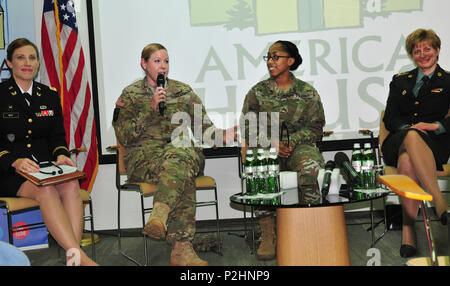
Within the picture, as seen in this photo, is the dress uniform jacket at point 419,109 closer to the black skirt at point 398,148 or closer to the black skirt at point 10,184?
the black skirt at point 398,148

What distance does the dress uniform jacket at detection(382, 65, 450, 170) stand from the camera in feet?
10.9

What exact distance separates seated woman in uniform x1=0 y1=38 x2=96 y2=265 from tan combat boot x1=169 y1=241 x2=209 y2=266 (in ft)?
1.92

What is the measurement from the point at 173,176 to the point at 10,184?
1.00m

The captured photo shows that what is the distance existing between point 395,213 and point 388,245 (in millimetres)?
575

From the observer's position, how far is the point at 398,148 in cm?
322

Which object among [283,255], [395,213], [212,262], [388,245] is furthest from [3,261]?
[395,213]

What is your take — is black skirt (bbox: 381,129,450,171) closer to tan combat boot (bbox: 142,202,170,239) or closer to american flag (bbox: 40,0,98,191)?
tan combat boot (bbox: 142,202,170,239)

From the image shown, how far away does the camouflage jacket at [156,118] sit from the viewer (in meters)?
3.40

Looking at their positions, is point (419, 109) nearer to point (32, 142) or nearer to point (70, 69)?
point (32, 142)

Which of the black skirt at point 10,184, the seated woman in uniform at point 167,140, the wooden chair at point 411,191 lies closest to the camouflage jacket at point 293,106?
the seated woman in uniform at point 167,140

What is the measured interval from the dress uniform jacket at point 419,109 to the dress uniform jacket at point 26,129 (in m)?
2.25

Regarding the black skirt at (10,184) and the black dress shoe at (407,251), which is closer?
the black skirt at (10,184)

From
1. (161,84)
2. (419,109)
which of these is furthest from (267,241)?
(419,109)

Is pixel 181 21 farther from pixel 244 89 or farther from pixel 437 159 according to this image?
pixel 437 159
